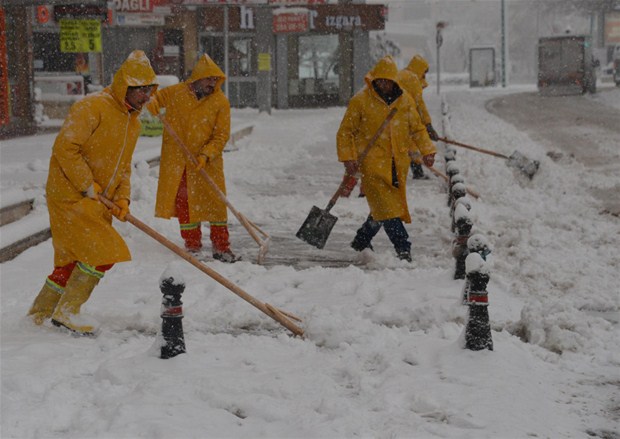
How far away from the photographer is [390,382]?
4.87m

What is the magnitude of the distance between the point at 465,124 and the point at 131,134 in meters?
19.3

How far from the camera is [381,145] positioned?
26.2 ft

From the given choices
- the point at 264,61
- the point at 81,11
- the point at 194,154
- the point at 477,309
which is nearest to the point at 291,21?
the point at 264,61

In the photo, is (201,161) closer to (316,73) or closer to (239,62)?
(239,62)

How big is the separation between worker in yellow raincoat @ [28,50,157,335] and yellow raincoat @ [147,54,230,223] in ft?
7.19

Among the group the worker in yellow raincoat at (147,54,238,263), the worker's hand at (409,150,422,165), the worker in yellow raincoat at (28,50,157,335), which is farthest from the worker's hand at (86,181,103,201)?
the worker's hand at (409,150,422,165)

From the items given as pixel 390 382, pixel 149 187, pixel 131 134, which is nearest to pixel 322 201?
pixel 149 187

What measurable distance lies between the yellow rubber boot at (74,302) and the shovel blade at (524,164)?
309 inches

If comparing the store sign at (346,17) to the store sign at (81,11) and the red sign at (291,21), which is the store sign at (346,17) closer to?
the red sign at (291,21)

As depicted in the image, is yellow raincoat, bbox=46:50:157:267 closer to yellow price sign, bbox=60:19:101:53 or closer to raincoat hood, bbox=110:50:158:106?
raincoat hood, bbox=110:50:158:106

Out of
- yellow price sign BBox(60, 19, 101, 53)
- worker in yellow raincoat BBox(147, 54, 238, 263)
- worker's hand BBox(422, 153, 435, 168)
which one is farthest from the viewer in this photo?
yellow price sign BBox(60, 19, 101, 53)

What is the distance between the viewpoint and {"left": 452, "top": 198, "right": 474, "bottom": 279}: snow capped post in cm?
678

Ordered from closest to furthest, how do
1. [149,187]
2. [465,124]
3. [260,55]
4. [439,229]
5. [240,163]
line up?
[439,229]
[149,187]
[240,163]
[465,124]
[260,55]

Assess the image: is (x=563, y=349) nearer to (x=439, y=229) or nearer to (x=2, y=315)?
Answer: (x=2, y=315)
